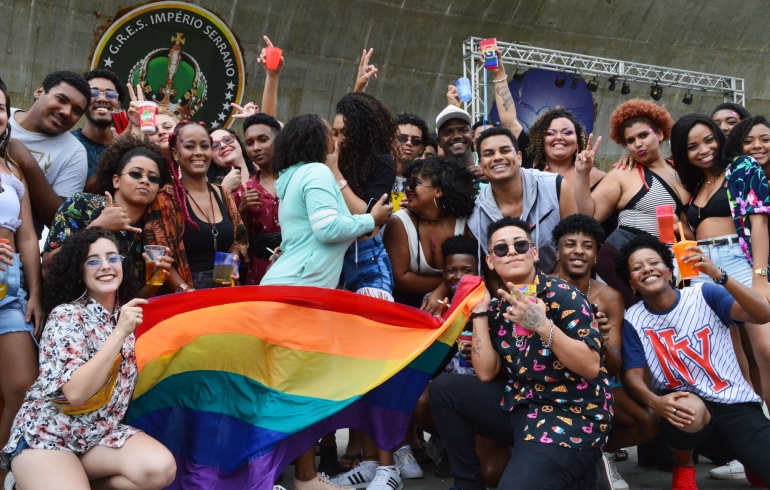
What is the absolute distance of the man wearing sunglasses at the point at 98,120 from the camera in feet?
17.7

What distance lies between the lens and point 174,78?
12.5 m

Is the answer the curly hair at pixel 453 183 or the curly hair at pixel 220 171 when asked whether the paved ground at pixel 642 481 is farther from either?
the curly hair at pixel 220 171

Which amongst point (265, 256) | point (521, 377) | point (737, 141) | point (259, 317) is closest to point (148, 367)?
point (259, 317)

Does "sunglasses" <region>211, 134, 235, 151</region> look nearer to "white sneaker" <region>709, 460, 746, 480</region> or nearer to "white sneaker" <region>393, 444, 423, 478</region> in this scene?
"white sneaker" <region>393, 444, 423, 478</region>

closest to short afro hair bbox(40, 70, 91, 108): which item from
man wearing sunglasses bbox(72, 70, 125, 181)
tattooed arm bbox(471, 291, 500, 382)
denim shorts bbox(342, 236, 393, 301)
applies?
man wearing sunglasses bbox(72, 70, 125, 181)

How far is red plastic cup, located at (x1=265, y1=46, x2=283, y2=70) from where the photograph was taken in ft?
19.4

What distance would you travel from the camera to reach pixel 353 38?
14.0 m

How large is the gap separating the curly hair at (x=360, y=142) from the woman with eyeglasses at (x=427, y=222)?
0.39m

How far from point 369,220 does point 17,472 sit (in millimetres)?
2188

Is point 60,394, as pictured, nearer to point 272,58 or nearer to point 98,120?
point 98,120

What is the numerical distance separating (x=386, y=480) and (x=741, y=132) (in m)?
3.45

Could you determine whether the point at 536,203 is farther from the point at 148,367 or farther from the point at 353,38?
the point at 353,38

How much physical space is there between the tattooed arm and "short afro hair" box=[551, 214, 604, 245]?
0.80m

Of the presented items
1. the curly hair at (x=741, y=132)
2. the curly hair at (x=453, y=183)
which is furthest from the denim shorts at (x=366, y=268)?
the curly hair at (x=741, y=132)
